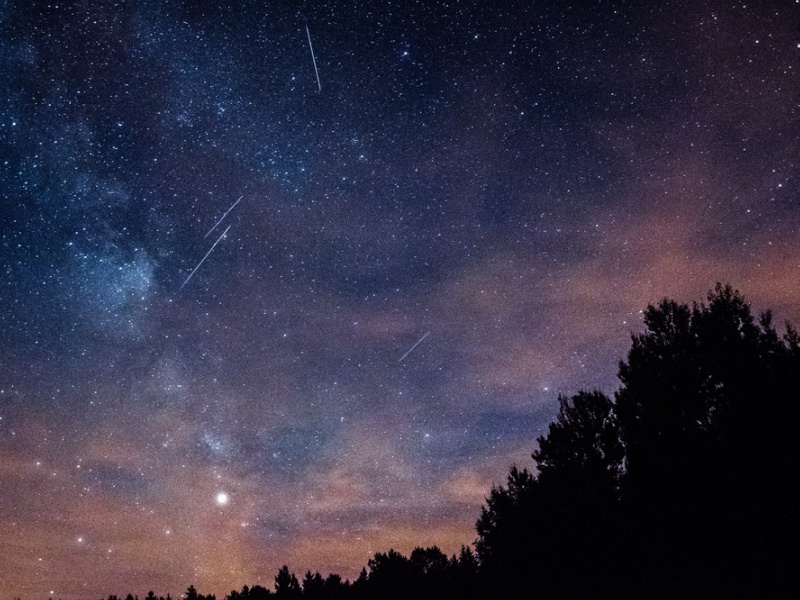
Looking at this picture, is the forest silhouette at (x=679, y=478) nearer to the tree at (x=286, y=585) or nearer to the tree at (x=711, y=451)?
the tree at (x=711, y=451)

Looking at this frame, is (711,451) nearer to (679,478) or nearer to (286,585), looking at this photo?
(679,478)

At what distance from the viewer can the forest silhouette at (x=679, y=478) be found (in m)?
13.7

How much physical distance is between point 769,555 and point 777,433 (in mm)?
3253

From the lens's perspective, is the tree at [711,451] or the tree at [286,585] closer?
the tree at [711,451]

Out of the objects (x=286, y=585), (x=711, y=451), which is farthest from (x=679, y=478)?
(x=286, y=585)

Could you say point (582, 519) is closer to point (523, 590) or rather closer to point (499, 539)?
point (523, 590)

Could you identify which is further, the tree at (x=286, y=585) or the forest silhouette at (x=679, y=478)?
the tree at (x=286, y=585)

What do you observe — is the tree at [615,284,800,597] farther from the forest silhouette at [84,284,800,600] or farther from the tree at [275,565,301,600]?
the tree at [275,565,301,600]

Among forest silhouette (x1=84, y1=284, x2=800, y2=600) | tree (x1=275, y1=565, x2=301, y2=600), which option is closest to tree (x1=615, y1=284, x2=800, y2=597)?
forest silhouette (x1=84, y1=284, x2=800, y2=600)

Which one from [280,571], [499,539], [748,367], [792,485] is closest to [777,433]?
[792,485]

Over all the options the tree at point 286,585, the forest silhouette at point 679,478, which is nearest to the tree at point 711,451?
the forest silhouette at point 679,478

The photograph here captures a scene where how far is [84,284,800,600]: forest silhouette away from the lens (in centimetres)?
1367

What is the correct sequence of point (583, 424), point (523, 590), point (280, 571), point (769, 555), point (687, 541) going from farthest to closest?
point (280, 571) < point (583, 424) < point (523, 590) < point (687, 541) < point (769, 555)

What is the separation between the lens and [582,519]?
2131 cm
